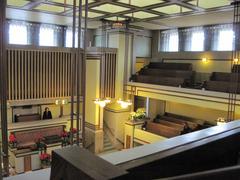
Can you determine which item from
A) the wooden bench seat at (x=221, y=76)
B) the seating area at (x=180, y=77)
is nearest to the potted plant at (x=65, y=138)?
the seating area at (x=180, y=77)

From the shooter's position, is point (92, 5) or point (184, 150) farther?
point (92, 5)

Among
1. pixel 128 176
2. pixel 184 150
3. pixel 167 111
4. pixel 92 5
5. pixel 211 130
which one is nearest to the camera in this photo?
pixel 128 176

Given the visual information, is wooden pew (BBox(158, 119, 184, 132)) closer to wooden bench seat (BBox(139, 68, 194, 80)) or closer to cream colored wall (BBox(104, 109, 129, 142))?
cream colored wall (BBox(104, 109, 129, 142))

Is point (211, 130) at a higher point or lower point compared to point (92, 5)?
lower

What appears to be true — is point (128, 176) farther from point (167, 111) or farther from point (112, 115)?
point (167, 111)

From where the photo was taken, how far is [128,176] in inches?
33.2

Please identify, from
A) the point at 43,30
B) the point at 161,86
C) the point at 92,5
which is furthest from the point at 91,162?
the point at 43,30

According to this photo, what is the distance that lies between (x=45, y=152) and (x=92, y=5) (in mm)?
5599

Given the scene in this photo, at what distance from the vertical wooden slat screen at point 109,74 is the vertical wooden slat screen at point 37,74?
170 cm

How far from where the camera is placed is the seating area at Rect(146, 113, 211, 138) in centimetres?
1042

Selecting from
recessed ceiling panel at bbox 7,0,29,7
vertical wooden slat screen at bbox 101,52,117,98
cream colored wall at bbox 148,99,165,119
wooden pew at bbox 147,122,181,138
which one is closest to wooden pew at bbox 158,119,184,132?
wooden pew at bbox 147,122,181,138

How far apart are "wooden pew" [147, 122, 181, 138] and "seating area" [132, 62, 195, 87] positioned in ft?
6.02

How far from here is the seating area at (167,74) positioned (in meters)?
10.8

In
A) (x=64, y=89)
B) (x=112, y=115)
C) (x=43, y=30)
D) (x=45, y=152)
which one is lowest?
(x=45, y=152)
